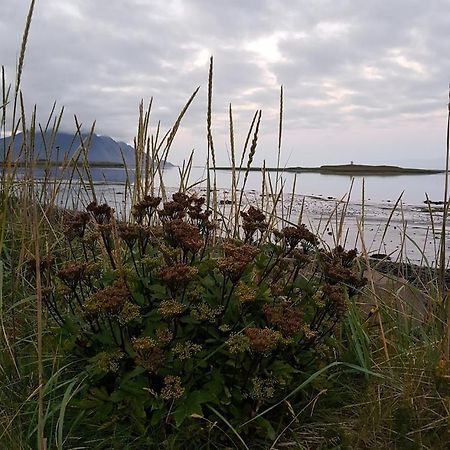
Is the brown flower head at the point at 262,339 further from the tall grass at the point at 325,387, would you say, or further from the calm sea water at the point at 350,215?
the calm sea water at the point at 350,215

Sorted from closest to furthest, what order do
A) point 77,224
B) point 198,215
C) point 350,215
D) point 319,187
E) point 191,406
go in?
1. point 191,406
2. point 77,224
3. point 198,215
4. point 350,215
5. point 319,187

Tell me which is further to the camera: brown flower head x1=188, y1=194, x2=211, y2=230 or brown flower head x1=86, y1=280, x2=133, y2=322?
brown flower head x1=188, y1=194, x2=211, y2=230

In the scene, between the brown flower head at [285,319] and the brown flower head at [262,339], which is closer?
the brown flower head at [262,339]

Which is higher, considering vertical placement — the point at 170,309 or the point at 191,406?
the point at 170,309

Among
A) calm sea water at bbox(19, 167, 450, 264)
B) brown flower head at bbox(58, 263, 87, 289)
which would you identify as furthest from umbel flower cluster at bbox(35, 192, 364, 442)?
calm sea water at bbox(19, 167, 450, 264)

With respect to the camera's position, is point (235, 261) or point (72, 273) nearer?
point (235, 261)

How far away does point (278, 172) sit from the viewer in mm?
3174

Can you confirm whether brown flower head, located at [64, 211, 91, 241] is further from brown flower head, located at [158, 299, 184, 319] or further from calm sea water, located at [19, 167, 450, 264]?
calm sea water, located at [19, 167, 450, 264]

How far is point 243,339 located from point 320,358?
0.53 m

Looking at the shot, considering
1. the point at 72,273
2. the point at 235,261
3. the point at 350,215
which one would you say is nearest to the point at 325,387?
the point at 235,261

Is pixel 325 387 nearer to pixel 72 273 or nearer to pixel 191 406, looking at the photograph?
pixel 191 406

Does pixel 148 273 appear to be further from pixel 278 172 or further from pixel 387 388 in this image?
pixel 278 172

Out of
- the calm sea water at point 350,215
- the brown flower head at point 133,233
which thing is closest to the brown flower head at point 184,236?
the brown flower head at point 133,233

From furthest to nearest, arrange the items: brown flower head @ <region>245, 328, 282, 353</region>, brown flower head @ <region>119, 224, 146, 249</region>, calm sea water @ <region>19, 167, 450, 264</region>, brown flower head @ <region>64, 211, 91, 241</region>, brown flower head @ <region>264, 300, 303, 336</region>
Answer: calm sea water @ <region>19, 167, 450, 264</region>, brown flower head @ <region>64, 211, 91, 241</region>, brown flower head @ <region>119, 224, 146, 249</region>, brown flower head @ <region>264, 300, 303, 336</region>, brown flower head @ <region>245, 328, 282, 353</region>
